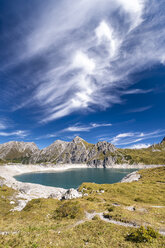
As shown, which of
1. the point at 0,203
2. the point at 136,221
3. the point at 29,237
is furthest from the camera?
the point at 0,203

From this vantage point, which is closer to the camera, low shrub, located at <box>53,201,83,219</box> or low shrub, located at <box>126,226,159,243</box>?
low shrub, located at <box>126,226,159,243</box>

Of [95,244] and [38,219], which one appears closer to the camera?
[95,244]

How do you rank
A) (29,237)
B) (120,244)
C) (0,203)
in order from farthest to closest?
(0,203) < (29,237) < (120,244)

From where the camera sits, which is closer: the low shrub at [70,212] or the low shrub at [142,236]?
the low shrub at [142,236]

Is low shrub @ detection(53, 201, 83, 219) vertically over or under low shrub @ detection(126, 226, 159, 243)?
under

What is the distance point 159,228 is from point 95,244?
10.1 m

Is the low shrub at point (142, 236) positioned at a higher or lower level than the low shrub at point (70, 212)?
higher

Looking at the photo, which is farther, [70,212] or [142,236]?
[70,212]

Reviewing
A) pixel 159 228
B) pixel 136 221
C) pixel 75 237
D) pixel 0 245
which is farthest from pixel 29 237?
pixel 159 228

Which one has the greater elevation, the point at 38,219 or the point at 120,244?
the point at 120,244

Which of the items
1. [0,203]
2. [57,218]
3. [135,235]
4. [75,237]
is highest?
[135,235]

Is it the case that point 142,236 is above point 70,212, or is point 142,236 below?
above

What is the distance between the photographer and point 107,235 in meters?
16.5

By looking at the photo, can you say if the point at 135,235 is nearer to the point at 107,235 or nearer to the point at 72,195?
the point at 107,235
